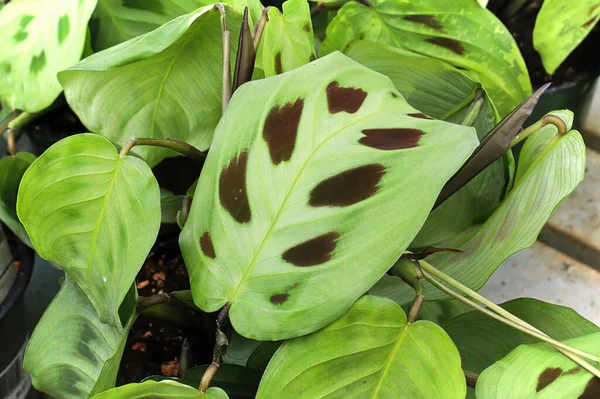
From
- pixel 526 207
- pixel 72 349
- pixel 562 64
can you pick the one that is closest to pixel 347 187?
pixel 526 207

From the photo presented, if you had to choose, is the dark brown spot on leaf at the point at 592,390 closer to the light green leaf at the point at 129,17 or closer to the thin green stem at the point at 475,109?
the thin green stem at the point at 475,109

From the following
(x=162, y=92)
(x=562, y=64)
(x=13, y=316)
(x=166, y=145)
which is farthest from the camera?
(x=562, y=64)

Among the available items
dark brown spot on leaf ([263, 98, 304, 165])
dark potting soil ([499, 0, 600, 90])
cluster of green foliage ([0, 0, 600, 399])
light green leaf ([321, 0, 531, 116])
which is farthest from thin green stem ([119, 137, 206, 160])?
dark potting soil ([499, 0, 600, 90])

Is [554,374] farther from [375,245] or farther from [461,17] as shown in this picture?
[461,17]

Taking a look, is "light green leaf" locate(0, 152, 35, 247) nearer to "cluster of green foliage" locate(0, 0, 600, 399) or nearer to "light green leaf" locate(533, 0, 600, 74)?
"cluster of green foliage" locate(0, 0, 600, 399)

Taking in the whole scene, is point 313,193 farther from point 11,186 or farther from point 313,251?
point 11,186

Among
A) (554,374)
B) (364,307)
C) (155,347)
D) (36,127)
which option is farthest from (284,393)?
(36,127)

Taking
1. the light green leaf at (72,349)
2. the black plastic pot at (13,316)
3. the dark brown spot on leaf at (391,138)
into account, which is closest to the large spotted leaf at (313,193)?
the dark brown spot on leaf at (391,138)
